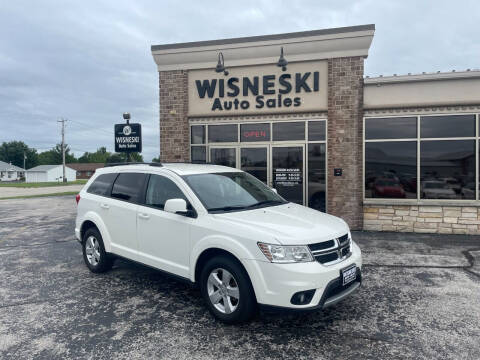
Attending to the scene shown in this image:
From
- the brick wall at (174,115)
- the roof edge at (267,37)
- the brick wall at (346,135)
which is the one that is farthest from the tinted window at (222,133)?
the brick wall at (346,135)

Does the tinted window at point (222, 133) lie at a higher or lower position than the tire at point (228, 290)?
higher

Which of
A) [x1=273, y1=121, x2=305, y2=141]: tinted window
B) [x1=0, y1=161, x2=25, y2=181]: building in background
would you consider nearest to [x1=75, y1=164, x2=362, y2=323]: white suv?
[x1=273, y1=121, x2=305, y2=141]: tinted window

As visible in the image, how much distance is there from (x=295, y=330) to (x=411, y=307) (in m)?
1.73

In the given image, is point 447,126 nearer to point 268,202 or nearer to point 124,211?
point 268,202

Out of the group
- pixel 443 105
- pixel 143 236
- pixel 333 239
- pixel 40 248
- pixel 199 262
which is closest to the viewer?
pixel 333 239

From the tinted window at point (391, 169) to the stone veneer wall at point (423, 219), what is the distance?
1.36ft

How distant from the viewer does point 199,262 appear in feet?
13.3

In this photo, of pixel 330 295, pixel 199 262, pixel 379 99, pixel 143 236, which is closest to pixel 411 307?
pixel 330 295

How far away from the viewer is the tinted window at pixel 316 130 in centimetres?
966

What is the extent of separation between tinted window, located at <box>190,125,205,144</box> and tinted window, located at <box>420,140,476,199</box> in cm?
639

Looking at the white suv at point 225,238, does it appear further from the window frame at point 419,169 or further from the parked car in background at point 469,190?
the parked car in background at point 469,190

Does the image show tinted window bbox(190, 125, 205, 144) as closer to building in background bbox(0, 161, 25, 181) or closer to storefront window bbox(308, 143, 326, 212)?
storefront window bbox(308, 143, 326, 212)

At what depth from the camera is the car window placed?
452 cm

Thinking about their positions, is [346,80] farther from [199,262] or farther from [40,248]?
[40,248]
